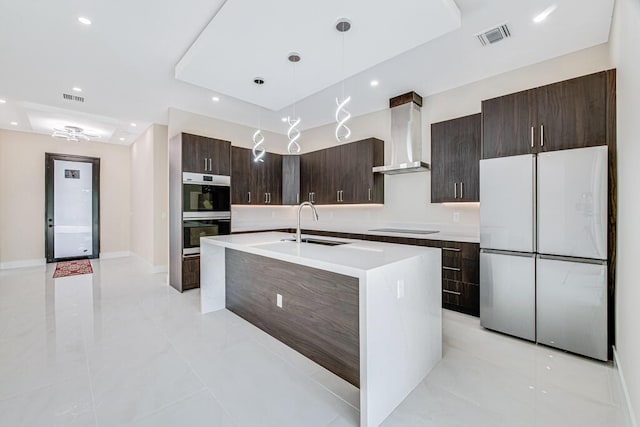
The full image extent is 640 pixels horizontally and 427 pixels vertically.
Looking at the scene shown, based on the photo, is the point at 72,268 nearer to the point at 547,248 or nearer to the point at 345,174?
the point at 345,174

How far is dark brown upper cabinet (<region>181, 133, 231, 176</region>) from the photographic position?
4359 millimetres

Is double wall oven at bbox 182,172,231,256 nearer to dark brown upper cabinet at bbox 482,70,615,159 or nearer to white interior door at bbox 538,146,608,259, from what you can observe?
dark brown upper cabinet at bbox 482,70,615,159

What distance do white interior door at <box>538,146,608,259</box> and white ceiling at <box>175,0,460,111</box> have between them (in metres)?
1.51

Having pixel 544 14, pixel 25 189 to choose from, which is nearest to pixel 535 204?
pixel 544 14

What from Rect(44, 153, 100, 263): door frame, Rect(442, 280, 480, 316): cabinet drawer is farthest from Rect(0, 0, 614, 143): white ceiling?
Rect(442, 280, 480, 316): cabinet drawer

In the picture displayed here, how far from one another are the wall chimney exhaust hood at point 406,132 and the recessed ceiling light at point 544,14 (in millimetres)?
1723

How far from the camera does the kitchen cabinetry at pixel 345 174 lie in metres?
4.73

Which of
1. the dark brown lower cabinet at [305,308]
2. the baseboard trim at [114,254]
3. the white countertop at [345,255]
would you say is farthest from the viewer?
the baseboard trim at [114,254]

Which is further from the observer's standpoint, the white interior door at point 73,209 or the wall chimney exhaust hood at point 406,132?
the white interior door at point 73,209

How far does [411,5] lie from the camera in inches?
81.7

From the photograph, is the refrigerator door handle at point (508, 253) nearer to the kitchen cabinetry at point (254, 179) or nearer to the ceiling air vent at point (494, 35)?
the ceiling air vent at point (494, 35)

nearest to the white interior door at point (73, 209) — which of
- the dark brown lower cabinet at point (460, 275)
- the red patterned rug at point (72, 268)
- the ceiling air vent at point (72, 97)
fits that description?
the red patterned rug at point (72, 268)

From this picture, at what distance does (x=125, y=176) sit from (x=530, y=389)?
8.79 m

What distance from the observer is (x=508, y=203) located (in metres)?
2.79
